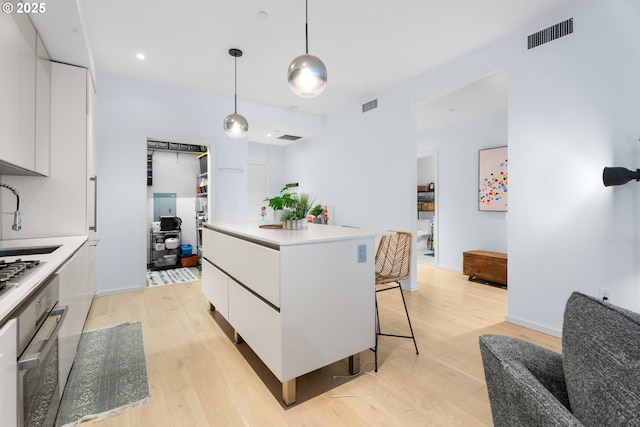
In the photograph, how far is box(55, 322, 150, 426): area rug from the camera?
1728 mm

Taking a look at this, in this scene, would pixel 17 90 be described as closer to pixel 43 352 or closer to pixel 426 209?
pixel 43 352

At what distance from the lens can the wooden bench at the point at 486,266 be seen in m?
4.28

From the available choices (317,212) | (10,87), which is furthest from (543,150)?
(10,87)

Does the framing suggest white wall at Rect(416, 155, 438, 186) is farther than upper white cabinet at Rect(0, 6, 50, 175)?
Yes

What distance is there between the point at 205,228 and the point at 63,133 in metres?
1.50

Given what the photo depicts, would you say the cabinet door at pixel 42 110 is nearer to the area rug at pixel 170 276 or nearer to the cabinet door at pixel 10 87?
the cabinet door at pixel 10 87

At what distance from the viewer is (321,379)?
2035 mm

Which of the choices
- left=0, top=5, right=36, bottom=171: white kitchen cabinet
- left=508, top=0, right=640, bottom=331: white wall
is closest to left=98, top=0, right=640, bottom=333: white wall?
left=508, top=0, right=640, bottom=331: white wall

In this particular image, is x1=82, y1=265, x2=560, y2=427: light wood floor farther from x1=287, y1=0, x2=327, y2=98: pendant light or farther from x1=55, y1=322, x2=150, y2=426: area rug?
x1=287, y1=0, x2=327, y2=98: pendant light

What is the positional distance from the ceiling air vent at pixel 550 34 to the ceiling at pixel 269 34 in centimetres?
12

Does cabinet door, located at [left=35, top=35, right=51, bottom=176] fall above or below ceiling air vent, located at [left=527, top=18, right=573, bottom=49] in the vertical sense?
below

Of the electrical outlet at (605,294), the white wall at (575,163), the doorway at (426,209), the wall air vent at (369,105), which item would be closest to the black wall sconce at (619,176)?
the white wall at (575,163)

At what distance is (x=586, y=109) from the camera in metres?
2.53

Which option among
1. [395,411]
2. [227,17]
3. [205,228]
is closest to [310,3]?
[227,17]
